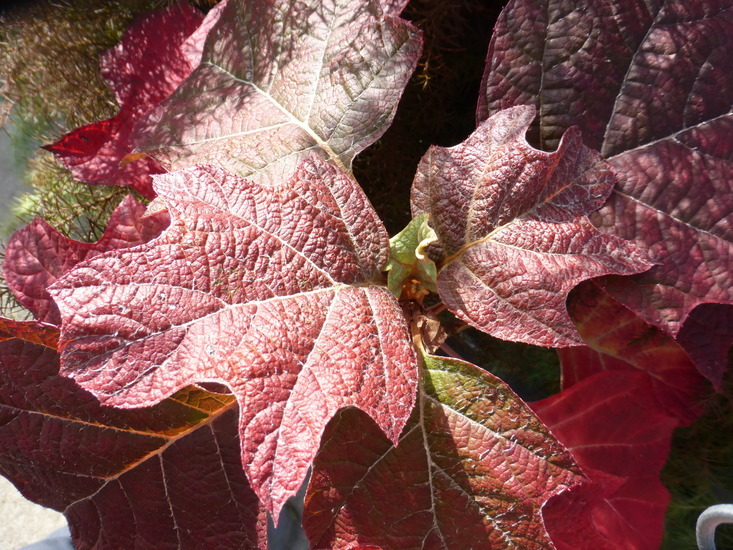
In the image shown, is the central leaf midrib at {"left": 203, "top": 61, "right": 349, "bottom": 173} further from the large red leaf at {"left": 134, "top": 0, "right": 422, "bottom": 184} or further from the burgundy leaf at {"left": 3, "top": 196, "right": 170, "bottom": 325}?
the burgundy leaf at {"left": 3, "top": 196, "right": 170, "bottom": 325}

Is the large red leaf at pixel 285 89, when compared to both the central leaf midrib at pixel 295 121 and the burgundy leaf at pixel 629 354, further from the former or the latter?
the burgundy leaf at pixel 629 354

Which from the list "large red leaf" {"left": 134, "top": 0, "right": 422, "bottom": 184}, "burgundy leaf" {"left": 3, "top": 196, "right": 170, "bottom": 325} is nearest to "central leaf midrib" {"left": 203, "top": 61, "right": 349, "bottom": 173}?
"large red leaf" {"left": 134, "top": 0, "right": 422, "bottom": 184}

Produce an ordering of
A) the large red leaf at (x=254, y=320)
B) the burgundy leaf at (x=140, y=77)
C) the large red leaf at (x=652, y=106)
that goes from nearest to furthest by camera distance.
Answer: the large red leaf at (x=254, y=320)
the large red leaf at (x=652, y=106)
the burgundy leaf at (x=140, y=77)

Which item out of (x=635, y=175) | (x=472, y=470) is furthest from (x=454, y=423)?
(x=635, y=175)

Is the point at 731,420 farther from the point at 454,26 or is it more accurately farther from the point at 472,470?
the point at 454,26

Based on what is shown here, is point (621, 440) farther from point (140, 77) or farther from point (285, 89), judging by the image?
point (140, 77)

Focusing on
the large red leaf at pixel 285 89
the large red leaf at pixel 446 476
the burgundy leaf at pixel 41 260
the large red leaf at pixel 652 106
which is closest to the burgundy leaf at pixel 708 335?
the large red leaf at pixel 652 106
